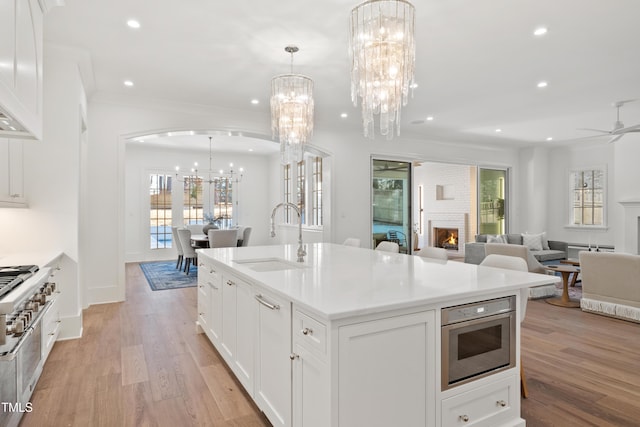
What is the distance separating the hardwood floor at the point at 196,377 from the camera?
7.43ft

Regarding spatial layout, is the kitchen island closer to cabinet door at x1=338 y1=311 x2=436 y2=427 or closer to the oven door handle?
cabinet door at x1=338 y1=311 x2=436 y2=427

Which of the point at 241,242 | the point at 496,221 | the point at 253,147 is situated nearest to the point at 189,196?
the point at 253,147

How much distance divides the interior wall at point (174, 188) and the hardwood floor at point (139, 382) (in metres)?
5.28

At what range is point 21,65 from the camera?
81.2 inches

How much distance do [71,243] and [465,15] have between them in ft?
13.6

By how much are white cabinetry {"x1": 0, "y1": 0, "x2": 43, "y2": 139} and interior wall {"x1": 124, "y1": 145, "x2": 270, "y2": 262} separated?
609 centimetres

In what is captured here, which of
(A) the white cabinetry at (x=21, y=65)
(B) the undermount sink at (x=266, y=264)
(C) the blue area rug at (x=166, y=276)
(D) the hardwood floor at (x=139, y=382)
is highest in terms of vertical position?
(A) the white cabinetry at (x=21, y=65)

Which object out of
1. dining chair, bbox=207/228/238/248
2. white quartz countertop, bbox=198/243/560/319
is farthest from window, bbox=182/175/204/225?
white quartz countertop, bbox=198/243/560/319

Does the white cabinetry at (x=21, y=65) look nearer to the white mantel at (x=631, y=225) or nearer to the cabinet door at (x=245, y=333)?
the cabinet door at (x=245, y=333)

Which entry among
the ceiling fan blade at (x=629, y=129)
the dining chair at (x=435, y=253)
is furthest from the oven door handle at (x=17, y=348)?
the ceiling fan blade at (x=629, y=129)

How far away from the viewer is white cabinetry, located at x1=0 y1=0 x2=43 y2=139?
180 cm

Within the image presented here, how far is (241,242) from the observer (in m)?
7.92

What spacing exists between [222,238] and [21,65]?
5.16m

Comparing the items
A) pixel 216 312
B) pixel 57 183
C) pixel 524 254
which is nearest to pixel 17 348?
pixel 216 312
